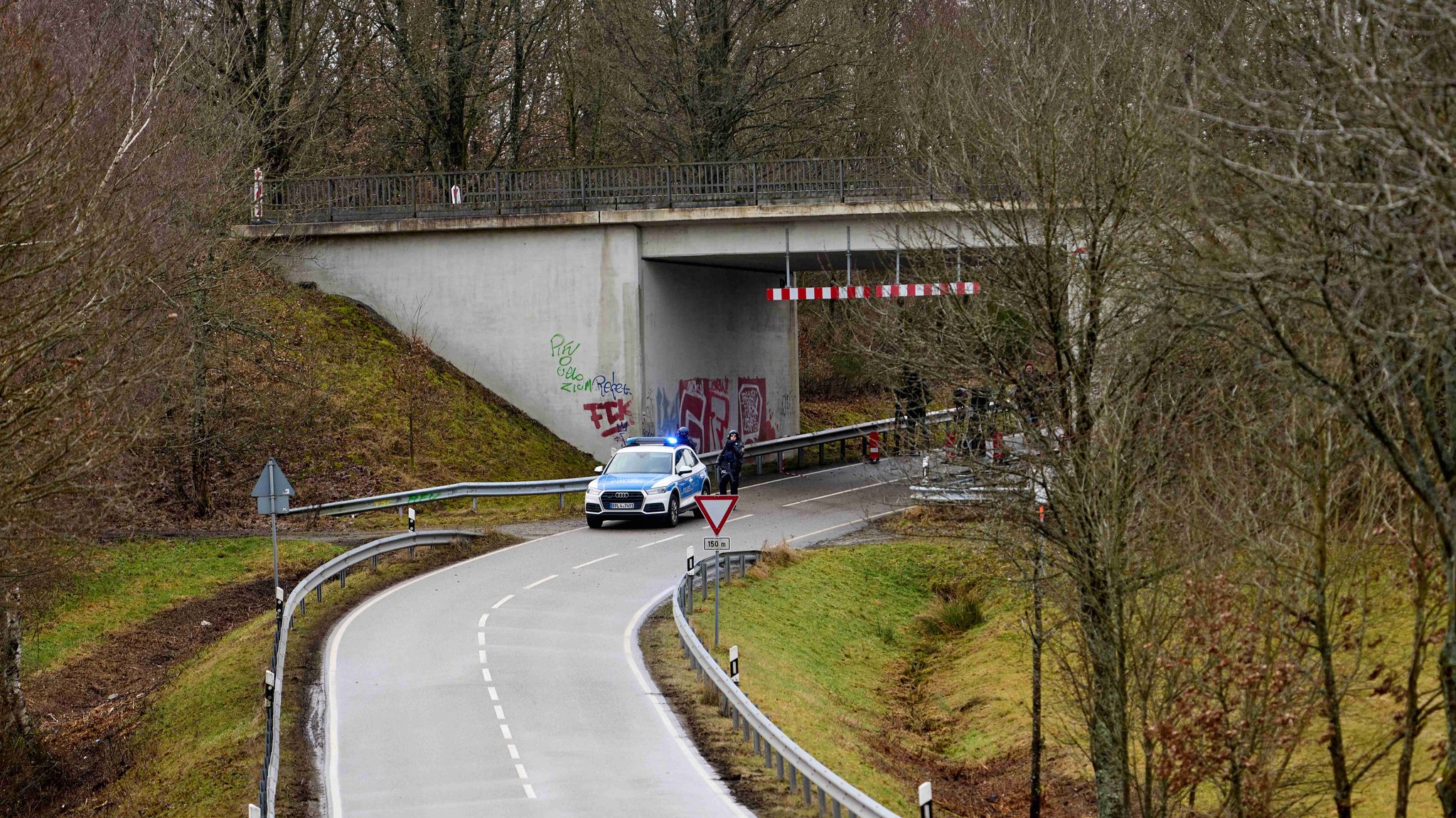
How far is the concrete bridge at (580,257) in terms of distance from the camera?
3472 centimetres

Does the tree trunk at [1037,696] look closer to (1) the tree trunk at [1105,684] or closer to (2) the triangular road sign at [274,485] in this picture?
(1) the tree trunk at [1105,684]

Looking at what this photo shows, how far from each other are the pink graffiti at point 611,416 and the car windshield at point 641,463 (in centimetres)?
506

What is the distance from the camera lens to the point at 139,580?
87.0 feet

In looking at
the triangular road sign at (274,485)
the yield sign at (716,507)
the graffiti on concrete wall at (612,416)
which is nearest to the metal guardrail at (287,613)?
the triangular road sign at (274,485)

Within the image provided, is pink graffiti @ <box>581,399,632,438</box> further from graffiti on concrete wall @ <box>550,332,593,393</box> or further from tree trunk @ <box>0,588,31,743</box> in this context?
tree trunk @ <box>0,588,31,743</box>

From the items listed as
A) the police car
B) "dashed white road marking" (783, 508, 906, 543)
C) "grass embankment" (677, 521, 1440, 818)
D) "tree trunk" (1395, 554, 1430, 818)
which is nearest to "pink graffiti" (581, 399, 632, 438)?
the police car

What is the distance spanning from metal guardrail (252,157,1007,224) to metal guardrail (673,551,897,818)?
14689 millimetres

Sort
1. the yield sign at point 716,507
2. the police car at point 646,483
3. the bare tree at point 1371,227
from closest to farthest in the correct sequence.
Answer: the bare tree at point 1371,227, the yield sign at point 716,507, the police car at point 646,483

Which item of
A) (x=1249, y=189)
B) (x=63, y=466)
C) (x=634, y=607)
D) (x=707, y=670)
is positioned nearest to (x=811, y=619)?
(x=634, y=607)

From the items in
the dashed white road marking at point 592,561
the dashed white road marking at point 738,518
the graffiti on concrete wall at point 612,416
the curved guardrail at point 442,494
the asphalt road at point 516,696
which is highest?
the graffiti on concrete wall at point 612,416

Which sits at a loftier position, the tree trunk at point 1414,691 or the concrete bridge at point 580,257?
the concrete bridge at point 580,257

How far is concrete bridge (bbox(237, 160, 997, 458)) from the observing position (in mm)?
34719

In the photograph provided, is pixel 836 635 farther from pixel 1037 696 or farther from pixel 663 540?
pixel 1037 696

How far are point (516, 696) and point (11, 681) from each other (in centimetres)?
652
